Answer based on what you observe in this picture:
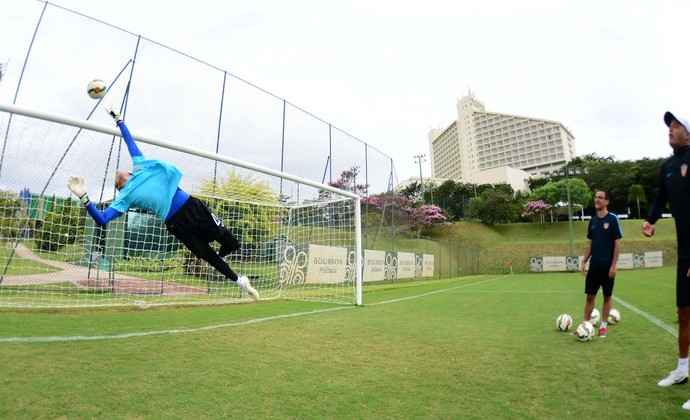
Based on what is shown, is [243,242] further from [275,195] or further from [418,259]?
[418,259]

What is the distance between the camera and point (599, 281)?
226 inches

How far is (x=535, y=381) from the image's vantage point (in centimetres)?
335

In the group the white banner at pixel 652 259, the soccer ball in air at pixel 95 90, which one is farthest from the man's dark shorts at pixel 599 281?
the white banner at pixel 652 259

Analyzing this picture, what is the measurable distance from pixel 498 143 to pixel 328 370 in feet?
566

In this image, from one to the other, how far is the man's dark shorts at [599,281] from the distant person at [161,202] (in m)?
5.18

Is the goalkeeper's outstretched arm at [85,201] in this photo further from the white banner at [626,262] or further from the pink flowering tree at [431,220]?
the white banner at [626,262]

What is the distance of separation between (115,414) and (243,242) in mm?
8549

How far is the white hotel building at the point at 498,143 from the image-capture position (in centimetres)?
14688

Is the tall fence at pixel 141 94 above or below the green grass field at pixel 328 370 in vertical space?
above

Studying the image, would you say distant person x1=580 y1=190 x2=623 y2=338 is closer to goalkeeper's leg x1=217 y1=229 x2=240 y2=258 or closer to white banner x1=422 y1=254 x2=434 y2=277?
goalkeeper's leg x1=217 y1=229 x2=240 y2=258

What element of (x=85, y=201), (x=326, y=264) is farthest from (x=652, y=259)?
(x=85, y=201)

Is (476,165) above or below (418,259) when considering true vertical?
above

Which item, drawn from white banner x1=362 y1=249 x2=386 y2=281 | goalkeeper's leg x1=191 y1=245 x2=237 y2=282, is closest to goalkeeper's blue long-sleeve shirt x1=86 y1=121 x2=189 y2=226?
goalkeeper's leg x1=191 y1=245 x2=237 y2=282

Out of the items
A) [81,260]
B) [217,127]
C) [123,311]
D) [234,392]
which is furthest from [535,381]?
[217,127]
